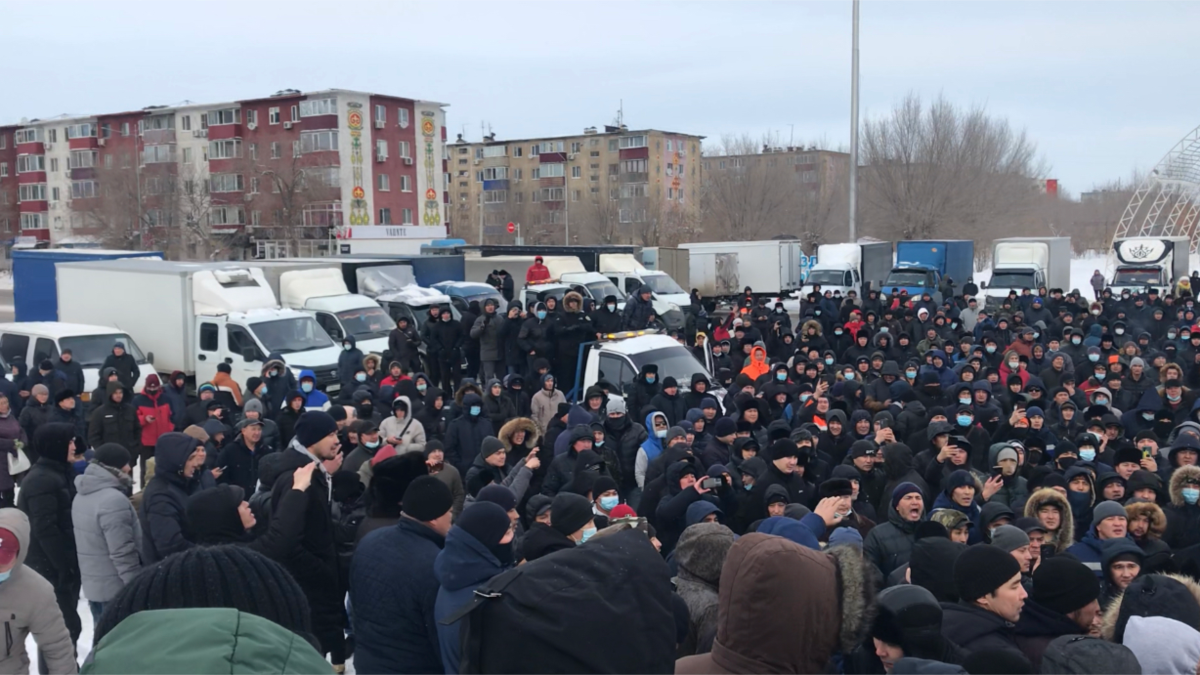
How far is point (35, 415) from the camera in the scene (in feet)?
35.0

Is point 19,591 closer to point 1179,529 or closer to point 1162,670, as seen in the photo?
point 1162,670

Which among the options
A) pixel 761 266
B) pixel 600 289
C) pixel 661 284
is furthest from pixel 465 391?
pixel 761 266

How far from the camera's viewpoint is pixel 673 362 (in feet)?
40.9

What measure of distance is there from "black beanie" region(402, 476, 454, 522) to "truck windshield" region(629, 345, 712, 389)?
7.87 metres

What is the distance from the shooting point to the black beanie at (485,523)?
380 centimetres

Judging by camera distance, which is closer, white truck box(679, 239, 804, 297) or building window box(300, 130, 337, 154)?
white truck box(679, 239, 804, 297)

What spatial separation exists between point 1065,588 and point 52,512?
5950 millimetres

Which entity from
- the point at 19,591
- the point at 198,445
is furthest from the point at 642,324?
the point at 19,591

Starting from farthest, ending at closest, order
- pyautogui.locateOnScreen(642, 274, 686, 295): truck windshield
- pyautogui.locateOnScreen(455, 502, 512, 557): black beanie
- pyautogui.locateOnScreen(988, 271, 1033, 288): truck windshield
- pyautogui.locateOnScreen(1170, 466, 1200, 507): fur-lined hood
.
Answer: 1. pyautogui.locateOnScreen(988, 271, 1033, 288): truck windshield
2. pyautogui.locateOnScreen(642, 274, 686, 295): truck windshield
3. pyautogui.locateOnScreen(1170, 466, 1200, 507): fur-lined hood
4. pyautogui.locateOnScreen(455, 502, 512, 557): black beanie

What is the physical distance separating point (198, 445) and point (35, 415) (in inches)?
241

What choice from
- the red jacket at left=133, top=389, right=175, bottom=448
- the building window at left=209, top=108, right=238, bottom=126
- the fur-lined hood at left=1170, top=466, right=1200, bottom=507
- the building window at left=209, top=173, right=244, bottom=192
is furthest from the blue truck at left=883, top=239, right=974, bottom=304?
the building window at left=209, top=108, right=238, bottom=126

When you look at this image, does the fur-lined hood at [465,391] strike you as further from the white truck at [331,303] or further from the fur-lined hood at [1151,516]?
the white truck at [331,303]

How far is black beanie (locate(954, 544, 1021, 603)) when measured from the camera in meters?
3.62

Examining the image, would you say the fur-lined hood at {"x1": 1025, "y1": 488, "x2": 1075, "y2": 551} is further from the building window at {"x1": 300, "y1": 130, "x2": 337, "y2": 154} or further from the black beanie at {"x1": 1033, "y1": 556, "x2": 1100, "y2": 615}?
the building window at {"x1": 300, "y1": 130, "x2": 337, "y2": 154}
